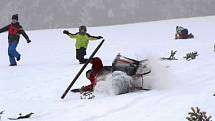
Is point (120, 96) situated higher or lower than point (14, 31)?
lower

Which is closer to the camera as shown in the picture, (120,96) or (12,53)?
(120,96)

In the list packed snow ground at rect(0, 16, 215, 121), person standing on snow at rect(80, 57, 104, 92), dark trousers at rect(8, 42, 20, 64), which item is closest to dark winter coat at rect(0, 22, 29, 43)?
dark trousers at rect(8, 42, 20, 64)

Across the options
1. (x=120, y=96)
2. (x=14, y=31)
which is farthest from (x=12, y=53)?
(x=120, y=96)

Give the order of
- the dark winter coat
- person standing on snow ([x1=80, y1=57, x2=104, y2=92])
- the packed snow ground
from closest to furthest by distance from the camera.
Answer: the packed snow ground → person standing on snow ([x1=80, y1=57, x2=104, y2=92]) → the dark winter coat

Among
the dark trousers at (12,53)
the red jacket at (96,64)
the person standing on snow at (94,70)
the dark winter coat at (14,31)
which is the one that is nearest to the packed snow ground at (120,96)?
the person standing on snow at (94,70)

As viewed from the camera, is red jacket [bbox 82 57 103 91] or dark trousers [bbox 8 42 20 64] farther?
dark trousers [bbox 8 42 20 64]

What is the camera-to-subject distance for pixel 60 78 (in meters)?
12.4

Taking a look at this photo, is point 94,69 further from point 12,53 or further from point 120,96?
point 12,53

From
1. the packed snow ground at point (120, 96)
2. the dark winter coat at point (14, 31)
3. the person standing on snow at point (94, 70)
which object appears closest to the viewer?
the packed snow ground at point (120, 96)

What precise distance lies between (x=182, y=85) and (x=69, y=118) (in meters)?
2.71

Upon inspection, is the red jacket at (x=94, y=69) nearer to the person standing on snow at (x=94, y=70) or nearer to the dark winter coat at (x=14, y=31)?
the person standing on snow at (x=94, y=70)

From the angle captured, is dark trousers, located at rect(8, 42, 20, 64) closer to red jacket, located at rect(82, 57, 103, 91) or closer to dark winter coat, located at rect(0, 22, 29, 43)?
dark winter coat, located at rect(0, 22, 29, 43)

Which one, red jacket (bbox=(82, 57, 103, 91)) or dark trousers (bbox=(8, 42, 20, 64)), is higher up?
dark trousers (bbox=(8, 42, 20, 64))

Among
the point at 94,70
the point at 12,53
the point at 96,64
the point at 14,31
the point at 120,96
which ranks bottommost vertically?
the point at 120,96
